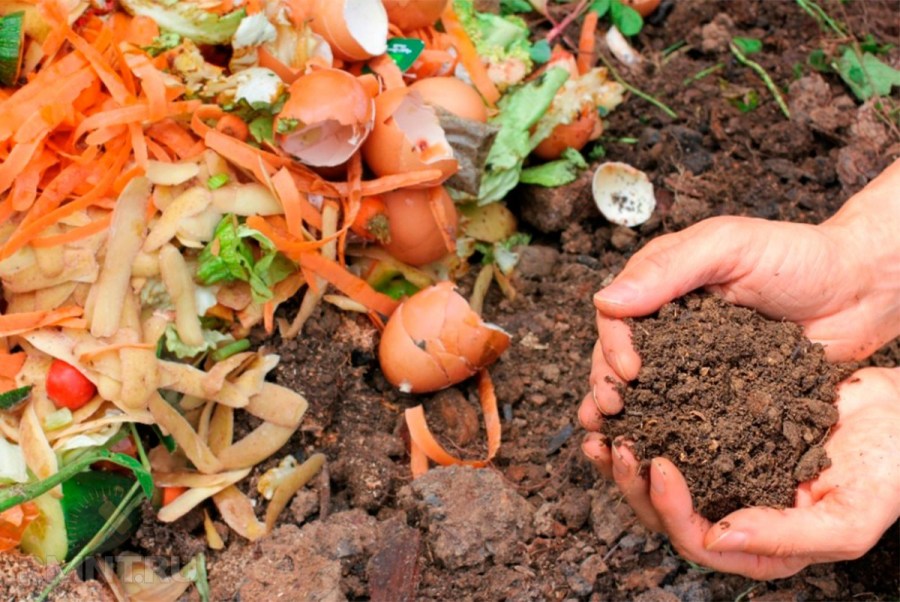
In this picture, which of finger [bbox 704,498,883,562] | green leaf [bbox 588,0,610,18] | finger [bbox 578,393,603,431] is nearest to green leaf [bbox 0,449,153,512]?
finger [bbox 578,393,603,431]

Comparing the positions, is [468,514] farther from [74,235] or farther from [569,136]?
[569,136]

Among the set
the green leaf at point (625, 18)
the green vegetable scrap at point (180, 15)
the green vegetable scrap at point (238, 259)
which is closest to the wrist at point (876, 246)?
the green leaf at point (625, 18)

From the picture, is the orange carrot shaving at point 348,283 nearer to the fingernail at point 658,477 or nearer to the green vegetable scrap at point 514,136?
the green vegetable scrap at point 514,136

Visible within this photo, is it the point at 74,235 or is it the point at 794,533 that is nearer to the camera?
the point at 794,533

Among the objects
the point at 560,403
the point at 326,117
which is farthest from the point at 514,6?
the point at 560,403

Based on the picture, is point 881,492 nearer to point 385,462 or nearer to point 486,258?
point 385,462

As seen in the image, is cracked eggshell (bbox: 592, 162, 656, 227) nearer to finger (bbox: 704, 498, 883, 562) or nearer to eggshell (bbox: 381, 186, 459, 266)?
eggshell (bbox: 381, 186, 459, 266)
